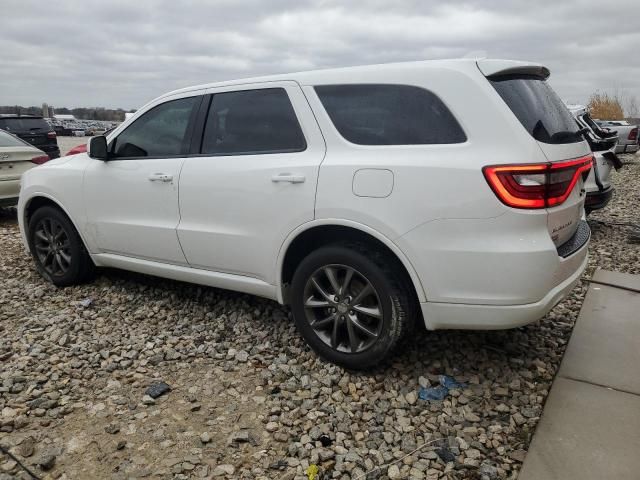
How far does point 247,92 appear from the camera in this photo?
137 inches

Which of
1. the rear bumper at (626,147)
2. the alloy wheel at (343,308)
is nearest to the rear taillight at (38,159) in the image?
the alloy wheel at (343,308)

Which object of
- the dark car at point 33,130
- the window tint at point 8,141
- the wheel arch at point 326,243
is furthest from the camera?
the dark car at point 33,130

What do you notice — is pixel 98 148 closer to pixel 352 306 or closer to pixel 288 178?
pixel 288 178

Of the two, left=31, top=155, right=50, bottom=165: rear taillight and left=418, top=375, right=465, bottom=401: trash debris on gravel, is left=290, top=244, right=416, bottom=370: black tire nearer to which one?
left=418, top=375, right=465, bottom=401: trash debris on gravel

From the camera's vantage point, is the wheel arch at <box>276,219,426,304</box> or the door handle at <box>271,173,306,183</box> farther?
the door handle at <box>271,173,306,183</box>

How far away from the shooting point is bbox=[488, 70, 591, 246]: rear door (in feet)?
8.61

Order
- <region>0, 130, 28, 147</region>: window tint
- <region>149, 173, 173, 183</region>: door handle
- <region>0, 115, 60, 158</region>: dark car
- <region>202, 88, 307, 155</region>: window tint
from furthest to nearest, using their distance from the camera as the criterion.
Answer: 1. <region>0, 115, 60, 158</region>: dark car
2. <region>0, 130, 28, 147</region>: window tint
3. <region>149, 173, 173, 183</region>: door handle
4. <region>202, 88, 307, 155</region>: window tint

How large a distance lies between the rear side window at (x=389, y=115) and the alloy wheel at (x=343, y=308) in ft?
2.47

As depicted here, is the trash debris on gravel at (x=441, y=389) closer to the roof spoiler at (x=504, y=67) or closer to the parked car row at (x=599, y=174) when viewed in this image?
the roof spoiler at (x=504, y=67)

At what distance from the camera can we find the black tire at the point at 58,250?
179 inches

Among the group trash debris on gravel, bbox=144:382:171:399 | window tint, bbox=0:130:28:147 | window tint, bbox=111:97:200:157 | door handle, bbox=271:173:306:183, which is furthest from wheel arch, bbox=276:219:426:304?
window tint, bbox=0:130:28:147

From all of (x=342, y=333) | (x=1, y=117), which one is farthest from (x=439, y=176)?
(x=1, y=117)

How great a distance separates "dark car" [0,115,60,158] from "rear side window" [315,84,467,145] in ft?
35.5

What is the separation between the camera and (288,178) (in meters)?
3.06
